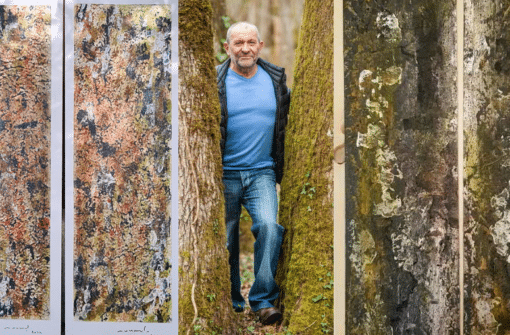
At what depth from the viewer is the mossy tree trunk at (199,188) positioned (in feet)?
11.3

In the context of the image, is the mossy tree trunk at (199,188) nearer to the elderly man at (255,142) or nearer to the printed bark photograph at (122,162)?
the printed bark photograph at (122,162)

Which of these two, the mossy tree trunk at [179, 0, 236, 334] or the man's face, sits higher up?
the man's face

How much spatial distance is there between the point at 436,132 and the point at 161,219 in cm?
166

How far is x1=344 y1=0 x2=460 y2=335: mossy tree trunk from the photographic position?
2988 mm

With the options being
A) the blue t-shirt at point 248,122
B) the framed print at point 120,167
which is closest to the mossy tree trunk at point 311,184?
the blue t-shirt at point 248,122

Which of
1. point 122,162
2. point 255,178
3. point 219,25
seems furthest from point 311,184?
point 219,25

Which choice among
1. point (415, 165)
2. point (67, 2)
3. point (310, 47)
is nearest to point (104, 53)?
point (67, 2)

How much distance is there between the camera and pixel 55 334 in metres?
3.48

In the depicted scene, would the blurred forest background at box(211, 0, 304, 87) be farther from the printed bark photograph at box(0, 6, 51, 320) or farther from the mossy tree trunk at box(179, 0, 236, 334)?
the printed bark photograph at box(0, 6, 51, 320)

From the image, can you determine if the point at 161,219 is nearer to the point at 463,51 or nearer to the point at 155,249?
the point at 155,249

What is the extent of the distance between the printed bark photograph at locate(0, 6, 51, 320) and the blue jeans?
1.20m

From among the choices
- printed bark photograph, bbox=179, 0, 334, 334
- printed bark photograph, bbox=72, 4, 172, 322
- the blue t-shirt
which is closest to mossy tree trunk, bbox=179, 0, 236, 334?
printed bark photograph, bbox=179, 0, 334, 334

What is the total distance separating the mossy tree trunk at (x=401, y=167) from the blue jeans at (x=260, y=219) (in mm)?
859

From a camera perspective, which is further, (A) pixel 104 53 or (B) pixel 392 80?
(A) pixel 104 53
